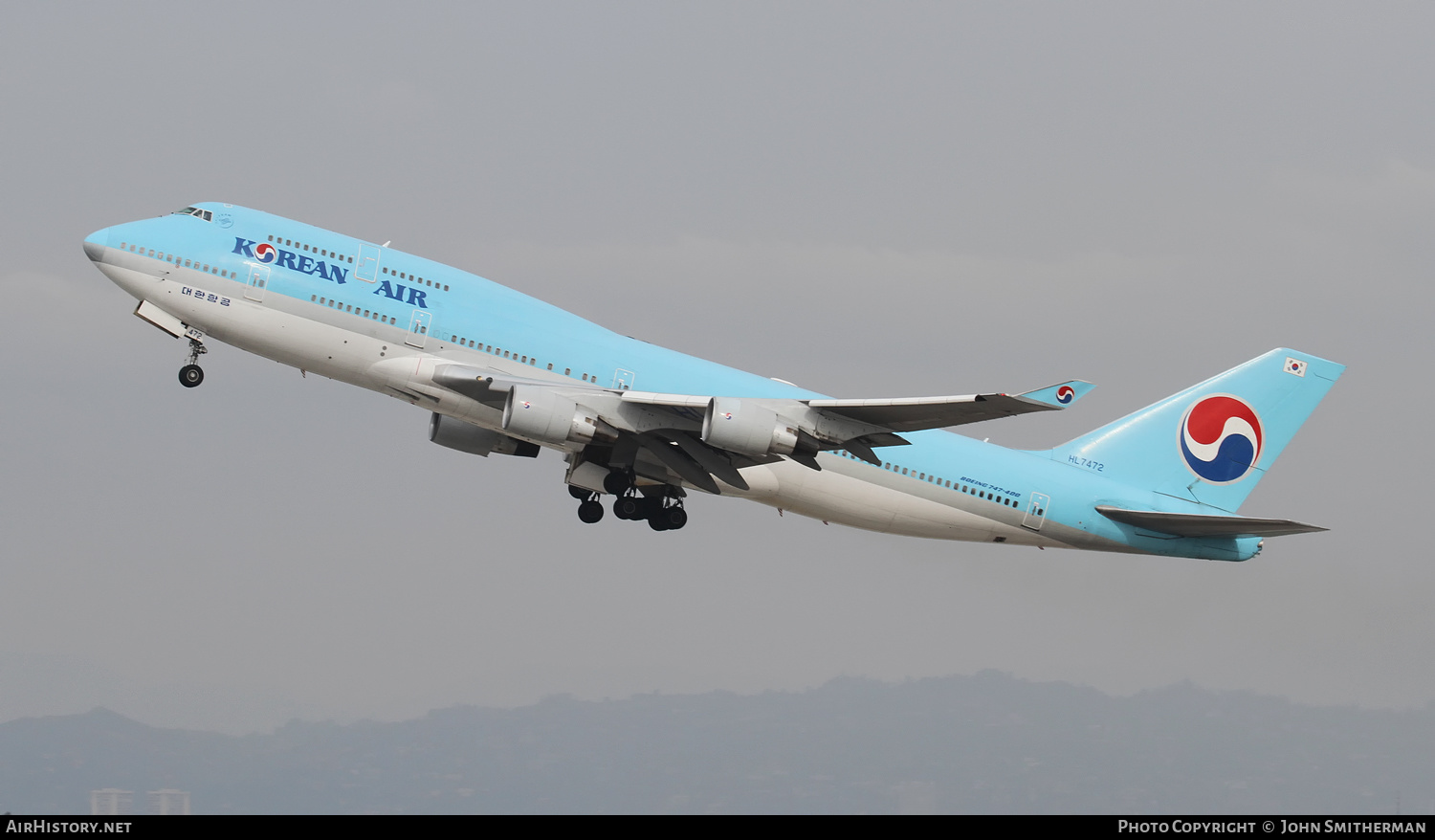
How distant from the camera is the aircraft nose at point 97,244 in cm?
3088

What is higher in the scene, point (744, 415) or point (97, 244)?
point (97, 244)

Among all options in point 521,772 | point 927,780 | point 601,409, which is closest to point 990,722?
point 927,780

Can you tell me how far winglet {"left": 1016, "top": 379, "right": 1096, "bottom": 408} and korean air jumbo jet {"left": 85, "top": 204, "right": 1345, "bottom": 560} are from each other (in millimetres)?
42

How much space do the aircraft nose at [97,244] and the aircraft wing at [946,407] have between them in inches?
655

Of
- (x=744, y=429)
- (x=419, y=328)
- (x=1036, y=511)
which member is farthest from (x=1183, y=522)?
(x=419, y=328)

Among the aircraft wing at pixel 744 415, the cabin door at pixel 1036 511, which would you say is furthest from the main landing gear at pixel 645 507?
the cabin door at pixel 1036 511

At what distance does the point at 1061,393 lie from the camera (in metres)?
27.4

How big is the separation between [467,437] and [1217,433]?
2225cm

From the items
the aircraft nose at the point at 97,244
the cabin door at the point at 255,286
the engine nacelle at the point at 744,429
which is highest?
the aircraft nose at the point at 97,244

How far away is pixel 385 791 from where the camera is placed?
2584 inches

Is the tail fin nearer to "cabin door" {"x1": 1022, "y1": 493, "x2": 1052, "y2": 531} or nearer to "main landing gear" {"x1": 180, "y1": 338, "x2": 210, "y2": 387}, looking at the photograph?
"cabin door" {"x1": 1022, "y1": 493, "x2": 1052, "y2": 531}

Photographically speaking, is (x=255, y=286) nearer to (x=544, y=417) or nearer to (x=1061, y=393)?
(x=544, y=417)

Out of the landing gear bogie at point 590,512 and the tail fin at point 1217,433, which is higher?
the tail fin at point 1217,433

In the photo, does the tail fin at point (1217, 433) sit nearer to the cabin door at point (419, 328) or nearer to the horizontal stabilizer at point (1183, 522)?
the horizontal stabilizer at point (1183, 522)
